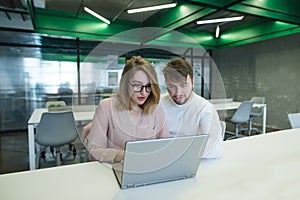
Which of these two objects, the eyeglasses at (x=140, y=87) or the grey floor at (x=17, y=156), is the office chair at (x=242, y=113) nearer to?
the grey floor at (x=17, y=156)

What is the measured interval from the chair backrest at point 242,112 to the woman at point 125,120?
2.78 meters

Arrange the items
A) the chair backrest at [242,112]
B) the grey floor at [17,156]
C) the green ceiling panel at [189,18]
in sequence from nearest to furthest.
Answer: the grey floor at [17,156], the green ceiling panel at [189,18], the chair backrest at [242,112]

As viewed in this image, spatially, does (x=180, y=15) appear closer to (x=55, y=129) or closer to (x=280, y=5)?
(x=280, y=5)

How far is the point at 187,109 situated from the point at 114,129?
326mm

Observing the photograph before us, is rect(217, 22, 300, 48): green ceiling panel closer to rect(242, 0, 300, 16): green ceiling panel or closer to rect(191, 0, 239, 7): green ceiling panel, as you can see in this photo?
rect(242, 0, 300, 16): green ceiling panel

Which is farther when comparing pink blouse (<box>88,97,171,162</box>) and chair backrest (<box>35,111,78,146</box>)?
chair backrest (<box>35,111,78,146</box>)

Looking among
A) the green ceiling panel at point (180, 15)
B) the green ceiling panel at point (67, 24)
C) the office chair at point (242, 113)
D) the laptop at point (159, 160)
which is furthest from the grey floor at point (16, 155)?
the green ceiling panel at point (67, 24)

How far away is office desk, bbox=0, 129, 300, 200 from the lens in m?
0.62

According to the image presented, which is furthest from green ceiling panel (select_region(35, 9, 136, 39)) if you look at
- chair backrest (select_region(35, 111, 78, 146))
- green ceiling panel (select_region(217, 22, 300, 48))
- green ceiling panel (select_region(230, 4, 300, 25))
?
green ceiling panel (select_region(217, 22, 300, 48))

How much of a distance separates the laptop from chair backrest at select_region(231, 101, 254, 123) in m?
2.93

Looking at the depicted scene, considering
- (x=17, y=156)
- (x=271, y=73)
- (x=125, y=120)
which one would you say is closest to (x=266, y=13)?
(x=271, y=73)

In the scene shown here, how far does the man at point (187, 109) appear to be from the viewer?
28.8 inches

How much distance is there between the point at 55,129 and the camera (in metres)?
2.23

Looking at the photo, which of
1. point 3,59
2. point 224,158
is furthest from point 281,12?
Answer: point 3,59
